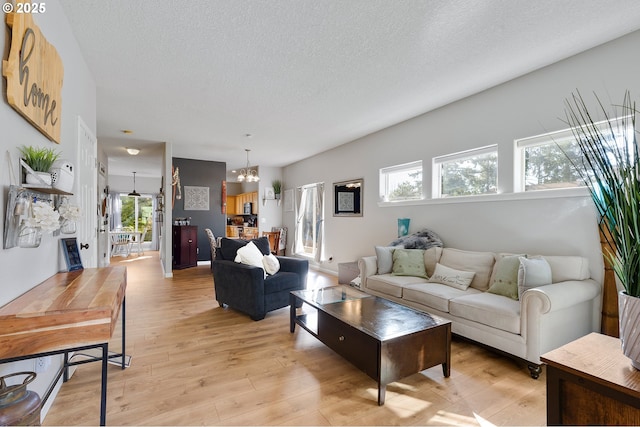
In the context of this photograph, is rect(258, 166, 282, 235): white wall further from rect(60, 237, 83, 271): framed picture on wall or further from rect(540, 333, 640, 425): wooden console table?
rect(540, 333, 640, 425): wooden console table

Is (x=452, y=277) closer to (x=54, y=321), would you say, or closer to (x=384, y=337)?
(x=384, y=337)

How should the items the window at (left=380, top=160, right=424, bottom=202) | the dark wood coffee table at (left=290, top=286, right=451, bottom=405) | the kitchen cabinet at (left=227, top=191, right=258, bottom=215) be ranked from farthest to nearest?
the kitchen cabinet at (left=227, top=191, right=258, bottom=215) → the window at (left=380, top=160, right=424, bottom=202) → the dark wood coffee table at (left=290, top=286, right=451, bottom=405)

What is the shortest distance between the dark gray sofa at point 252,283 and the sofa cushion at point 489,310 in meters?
1.90

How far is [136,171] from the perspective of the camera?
9.47 meters

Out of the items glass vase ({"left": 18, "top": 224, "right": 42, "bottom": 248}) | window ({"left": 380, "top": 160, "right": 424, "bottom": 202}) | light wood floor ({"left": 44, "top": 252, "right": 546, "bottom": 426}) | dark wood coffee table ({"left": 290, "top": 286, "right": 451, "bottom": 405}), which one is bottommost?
light wood floor ({"left": 44, "top": 252, "right": 546, "bottom": 426})

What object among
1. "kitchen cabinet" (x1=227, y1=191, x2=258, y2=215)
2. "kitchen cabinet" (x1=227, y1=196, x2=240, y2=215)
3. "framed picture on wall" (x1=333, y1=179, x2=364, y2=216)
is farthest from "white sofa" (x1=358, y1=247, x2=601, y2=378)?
"kitchen cabinet" (x1=227, y1=196, x2=240, y2=215)

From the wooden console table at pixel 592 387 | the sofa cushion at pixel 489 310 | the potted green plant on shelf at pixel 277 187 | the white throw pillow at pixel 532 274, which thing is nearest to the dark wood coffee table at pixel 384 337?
the sofa cushion at pixel 489 310

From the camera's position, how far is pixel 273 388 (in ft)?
6.91

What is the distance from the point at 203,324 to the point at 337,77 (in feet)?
10.0

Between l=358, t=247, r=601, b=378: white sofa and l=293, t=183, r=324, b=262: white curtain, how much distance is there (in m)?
3.40

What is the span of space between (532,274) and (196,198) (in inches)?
275

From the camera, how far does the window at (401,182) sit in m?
4.53

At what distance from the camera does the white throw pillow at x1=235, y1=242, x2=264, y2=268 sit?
3.69 meters

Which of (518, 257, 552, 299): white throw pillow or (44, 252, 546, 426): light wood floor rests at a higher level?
(518, 257, 552, 299): white throw pillow
